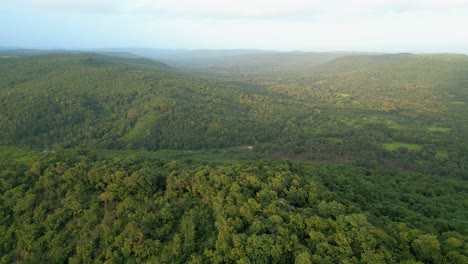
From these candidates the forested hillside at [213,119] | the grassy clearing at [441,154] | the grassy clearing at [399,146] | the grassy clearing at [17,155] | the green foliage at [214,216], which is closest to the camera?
the green foliage at [214,216]

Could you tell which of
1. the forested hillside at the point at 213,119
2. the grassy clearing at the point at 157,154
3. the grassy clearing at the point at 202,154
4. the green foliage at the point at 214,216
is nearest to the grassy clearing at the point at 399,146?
the forested hillside at the point at 213,119

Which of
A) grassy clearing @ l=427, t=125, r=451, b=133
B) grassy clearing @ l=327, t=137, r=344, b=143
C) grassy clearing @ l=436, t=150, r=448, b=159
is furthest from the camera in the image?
grassy clearing @ l=427, t=125, r=451, b=133

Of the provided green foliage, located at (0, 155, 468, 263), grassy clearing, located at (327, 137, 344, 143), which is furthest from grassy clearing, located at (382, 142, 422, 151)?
green foliage, located at (0, 155, 468, 263)

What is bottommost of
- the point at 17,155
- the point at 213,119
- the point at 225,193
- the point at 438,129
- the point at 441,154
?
the point at 441,154

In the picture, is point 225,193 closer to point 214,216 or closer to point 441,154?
point 214,216

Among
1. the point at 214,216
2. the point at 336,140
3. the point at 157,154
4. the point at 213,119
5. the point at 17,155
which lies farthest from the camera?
the point at 213,119

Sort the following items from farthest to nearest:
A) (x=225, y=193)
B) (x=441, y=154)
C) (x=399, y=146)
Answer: (x=399, y=146)
(x=441, y=154)
(x=225, y=193)

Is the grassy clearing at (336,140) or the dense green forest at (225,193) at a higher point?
the dense green forest at (225,193)

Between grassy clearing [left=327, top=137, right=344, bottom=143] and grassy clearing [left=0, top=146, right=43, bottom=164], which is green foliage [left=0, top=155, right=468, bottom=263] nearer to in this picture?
grassy clearing [left=0, top=146, right=43, bottom=164]

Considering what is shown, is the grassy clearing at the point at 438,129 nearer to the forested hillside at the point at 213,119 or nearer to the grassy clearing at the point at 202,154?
the forested hillside at the point at 213,119

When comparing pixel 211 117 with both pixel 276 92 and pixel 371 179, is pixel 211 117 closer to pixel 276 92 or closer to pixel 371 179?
pixel 371 179

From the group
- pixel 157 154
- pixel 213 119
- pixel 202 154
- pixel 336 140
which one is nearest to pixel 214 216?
pixel 157 154

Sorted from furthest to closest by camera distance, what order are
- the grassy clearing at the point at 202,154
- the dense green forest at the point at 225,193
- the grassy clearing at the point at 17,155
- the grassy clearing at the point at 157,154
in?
the grassy clearing at the point at 202,154
the grassy clearing at the point at 157,154
the grassy clearing at the point at 17,155
the dense green forest at the point at 225,193
